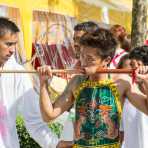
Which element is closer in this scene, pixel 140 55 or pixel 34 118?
pixel 34 118

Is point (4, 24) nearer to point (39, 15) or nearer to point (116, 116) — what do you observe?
point (116, 116)

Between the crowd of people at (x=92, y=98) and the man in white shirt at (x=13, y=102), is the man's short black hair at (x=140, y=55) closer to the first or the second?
the crowd of people at (x=92, y=98)

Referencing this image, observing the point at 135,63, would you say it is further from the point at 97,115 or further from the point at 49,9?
the point at 49,9

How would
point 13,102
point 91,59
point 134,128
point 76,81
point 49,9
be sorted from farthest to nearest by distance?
point 49,9 → point 134,128 → point 13,102 → point 76,81 → point 91,59

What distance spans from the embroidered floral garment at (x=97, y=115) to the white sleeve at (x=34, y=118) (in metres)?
0.51

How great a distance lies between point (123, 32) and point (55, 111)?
3.66m

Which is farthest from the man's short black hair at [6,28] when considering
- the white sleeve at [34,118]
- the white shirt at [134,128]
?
the white shirt at [134,128]

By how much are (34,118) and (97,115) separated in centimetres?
71

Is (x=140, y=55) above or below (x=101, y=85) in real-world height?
above

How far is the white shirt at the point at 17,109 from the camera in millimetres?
4258

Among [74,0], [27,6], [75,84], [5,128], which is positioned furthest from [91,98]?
A: [74,0]

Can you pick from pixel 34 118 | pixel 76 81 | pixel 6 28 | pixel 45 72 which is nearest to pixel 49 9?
pixel 6 28

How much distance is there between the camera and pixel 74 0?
11.2m

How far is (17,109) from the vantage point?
4379 mm
